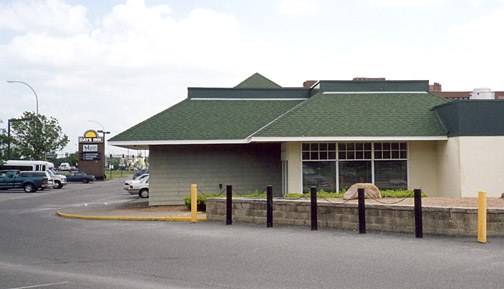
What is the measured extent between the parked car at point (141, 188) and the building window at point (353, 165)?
44.1 feet

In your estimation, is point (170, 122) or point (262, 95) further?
point (262, 95)

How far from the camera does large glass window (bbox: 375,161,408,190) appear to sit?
67.4ft

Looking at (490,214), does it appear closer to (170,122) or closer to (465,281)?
(465,281)

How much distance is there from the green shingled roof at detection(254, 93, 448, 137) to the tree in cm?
5206

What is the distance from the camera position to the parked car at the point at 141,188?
3045cm

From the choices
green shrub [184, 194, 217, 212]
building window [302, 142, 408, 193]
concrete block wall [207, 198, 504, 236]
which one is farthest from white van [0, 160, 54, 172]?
concrete block wall [207, 198, 504, 236]

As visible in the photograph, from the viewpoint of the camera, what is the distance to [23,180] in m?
41.4

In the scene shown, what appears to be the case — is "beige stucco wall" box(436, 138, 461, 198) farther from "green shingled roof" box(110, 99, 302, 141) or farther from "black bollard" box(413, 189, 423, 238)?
"green shingled roof" box(110, 99, 302, 141)

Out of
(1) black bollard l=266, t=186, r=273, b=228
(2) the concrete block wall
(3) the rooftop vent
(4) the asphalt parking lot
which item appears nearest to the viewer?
(4) the asphalt parking lot

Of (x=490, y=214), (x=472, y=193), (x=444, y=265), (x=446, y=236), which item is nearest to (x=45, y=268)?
(x=444, y=265)

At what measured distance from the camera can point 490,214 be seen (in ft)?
39.5

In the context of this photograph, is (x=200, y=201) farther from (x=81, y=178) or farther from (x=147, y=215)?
(x=81, y=178)

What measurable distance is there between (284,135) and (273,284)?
40.1ft

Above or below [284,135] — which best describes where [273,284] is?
below
